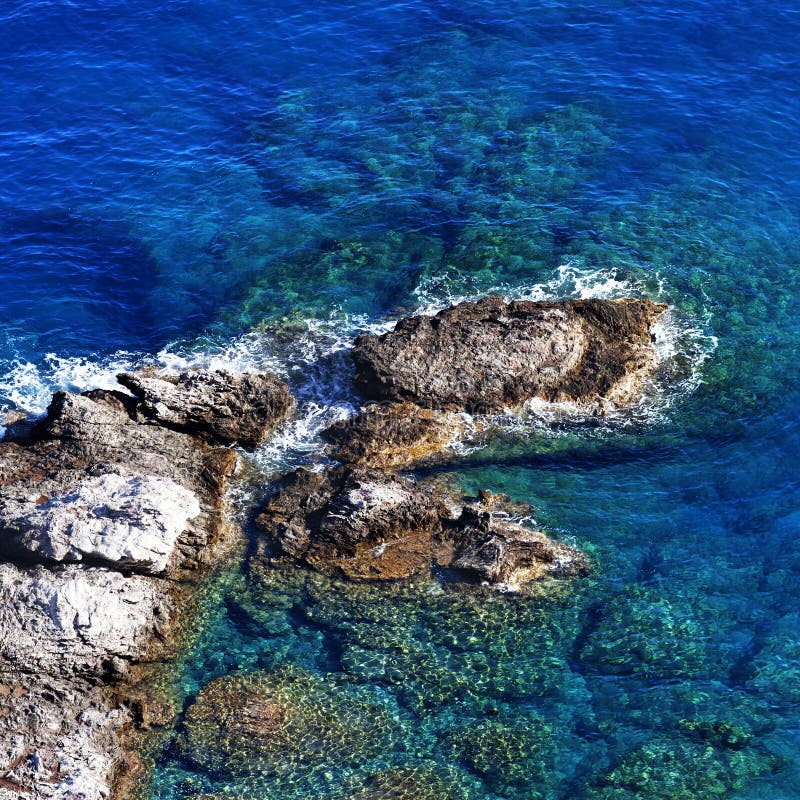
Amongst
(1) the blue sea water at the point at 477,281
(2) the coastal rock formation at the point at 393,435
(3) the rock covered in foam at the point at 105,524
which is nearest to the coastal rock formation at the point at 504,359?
(2) the coastal rock formation at the point at 393,435

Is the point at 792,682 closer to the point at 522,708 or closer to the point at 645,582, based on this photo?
the point at 645,582

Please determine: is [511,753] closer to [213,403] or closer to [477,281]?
[213,403]

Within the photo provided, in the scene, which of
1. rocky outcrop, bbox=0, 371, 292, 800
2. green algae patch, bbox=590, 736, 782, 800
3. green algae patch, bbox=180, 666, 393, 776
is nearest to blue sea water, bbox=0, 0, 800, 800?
green algae patch, bbox=590, 736, 782, 800

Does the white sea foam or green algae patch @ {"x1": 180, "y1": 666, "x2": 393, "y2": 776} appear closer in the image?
green algae patch @ {"x1": 180, "y1": 666, "x2": 393, "y2": 776}

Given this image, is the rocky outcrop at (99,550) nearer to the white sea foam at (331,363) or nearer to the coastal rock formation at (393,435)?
the white sea foam at (331,363)

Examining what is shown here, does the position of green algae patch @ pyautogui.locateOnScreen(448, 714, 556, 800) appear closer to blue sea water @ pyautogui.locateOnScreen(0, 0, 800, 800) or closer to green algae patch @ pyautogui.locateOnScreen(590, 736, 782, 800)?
blue sea water @ pyautogui.locateOnScreen(0, 0, 800, 800)

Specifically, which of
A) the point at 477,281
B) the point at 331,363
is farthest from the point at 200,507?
the point at 477,281
